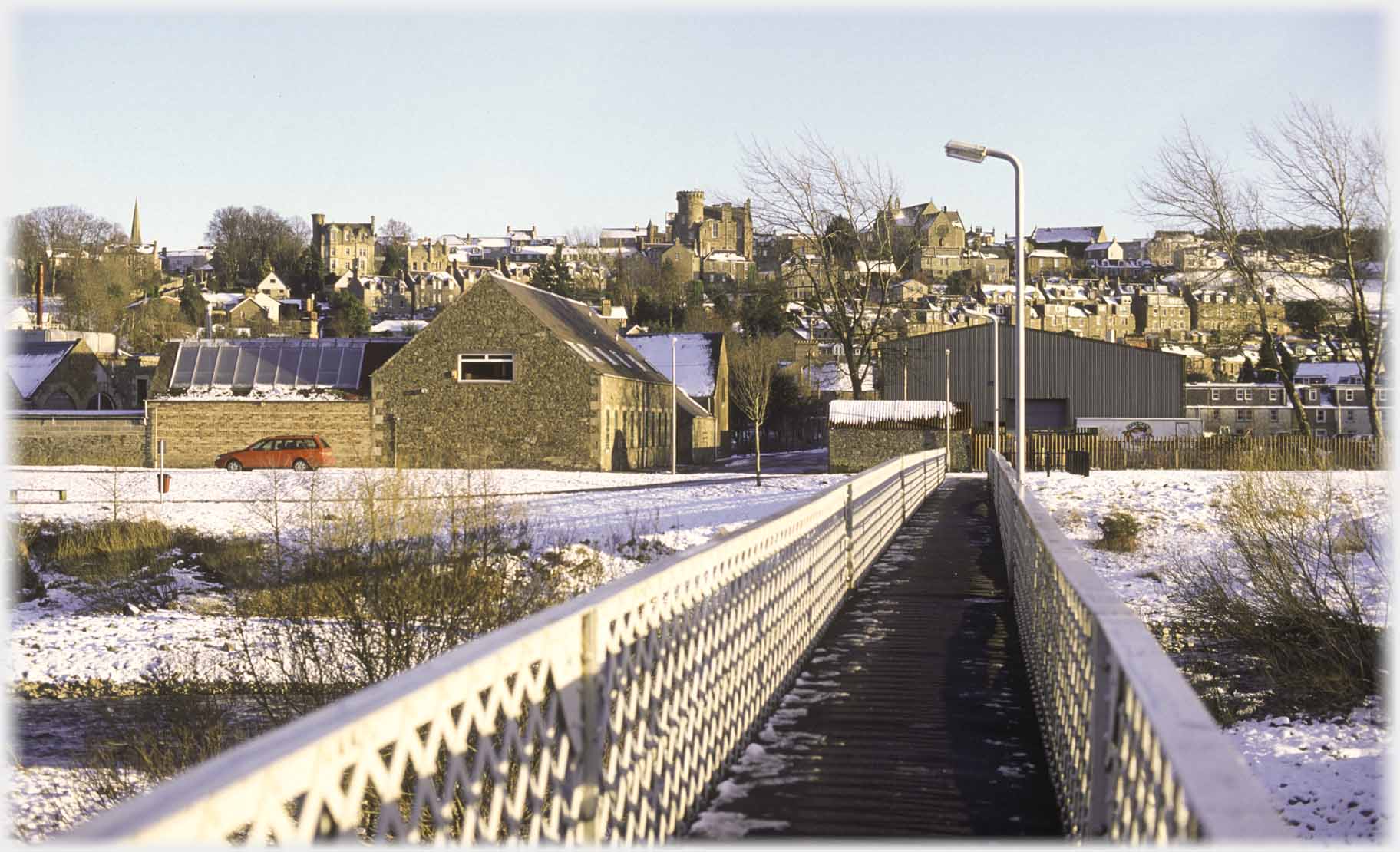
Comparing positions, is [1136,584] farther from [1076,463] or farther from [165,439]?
[165,439]

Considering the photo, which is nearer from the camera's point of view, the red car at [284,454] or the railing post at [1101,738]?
the railing post at [1101,738]

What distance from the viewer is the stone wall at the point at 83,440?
5319 cm

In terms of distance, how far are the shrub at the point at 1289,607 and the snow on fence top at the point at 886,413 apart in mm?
26644

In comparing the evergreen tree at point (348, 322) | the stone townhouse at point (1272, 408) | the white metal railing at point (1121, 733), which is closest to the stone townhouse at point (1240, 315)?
the stone townhouse at point (1272, 408)

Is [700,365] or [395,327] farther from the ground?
[395,327]

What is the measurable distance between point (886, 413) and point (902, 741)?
44597 mm

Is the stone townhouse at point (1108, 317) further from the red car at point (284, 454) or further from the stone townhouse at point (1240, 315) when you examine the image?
the red car at point (284, 454)

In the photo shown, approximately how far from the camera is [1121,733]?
432cm

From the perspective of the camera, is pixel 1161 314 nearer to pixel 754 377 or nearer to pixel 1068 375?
pixel 1068 375

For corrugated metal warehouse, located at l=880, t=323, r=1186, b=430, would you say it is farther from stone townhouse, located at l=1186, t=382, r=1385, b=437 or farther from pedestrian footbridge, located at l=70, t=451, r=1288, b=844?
pedestrian footbridge, located at l=70, t=451, r=1288, b=844

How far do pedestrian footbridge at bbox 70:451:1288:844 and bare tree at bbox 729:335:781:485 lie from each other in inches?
1573

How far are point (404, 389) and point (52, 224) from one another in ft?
278

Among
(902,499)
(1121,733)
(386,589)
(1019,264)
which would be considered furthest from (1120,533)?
(1121,733)

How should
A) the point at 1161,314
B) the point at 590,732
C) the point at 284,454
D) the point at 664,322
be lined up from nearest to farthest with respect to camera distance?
the point at 590,732, the point at 284,454, the point at 664,322, the point at 1161,314
